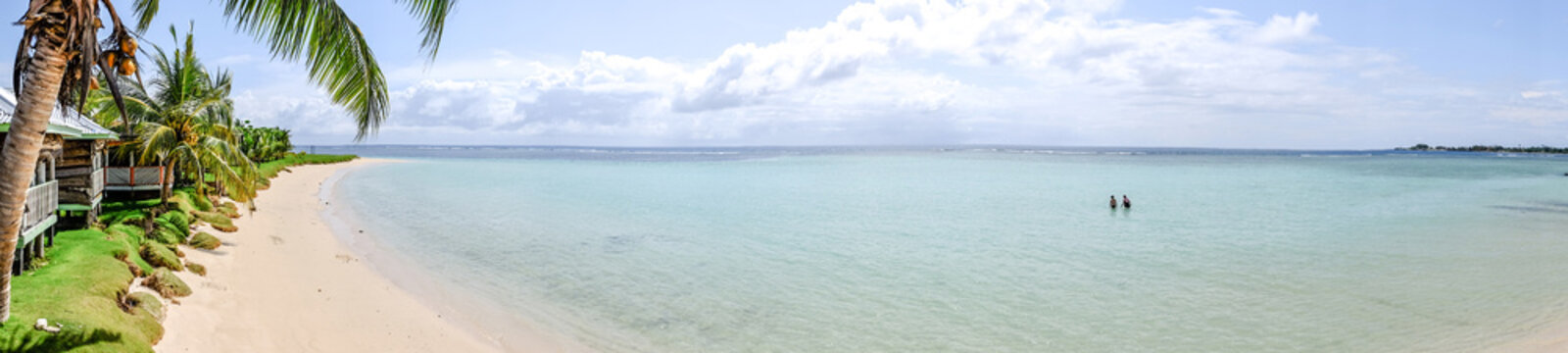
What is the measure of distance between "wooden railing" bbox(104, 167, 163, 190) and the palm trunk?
657 inches

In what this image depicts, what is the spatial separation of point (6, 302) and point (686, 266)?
10.9 metres

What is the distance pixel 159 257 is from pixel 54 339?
5725mm

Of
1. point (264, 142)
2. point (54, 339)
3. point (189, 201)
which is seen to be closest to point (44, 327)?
point (54, 339)

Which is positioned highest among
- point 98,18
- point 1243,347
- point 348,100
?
point 98,18

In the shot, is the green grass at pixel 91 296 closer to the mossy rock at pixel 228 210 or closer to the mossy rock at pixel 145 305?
the mossy rock at pixel 145 305

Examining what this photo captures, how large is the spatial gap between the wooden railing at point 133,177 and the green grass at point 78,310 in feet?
34.0

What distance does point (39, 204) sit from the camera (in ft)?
34.3

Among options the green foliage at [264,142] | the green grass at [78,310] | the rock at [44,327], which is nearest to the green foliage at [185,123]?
the green grass at [78,310]

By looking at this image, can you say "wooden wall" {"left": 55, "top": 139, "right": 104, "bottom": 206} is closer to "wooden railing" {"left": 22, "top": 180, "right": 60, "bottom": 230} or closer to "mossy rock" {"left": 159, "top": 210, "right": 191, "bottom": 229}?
"mossy rock" {"left": 159, "top": 210, "right": 191, "bottom": 229}

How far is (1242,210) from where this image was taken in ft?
100

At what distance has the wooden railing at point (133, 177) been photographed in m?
19.0

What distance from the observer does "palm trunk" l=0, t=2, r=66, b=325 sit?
17.8 ft

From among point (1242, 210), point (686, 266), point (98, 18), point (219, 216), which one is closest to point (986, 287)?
point (686, 266)

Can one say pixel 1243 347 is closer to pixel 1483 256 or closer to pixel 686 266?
pixel 686 266
